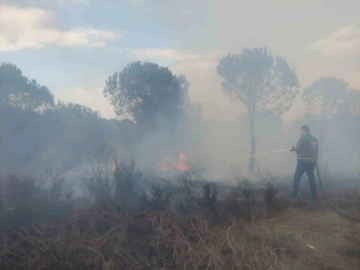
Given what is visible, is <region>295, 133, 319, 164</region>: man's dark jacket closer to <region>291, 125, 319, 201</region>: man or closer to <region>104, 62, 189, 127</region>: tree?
<region>291, 125, 319, 201</region>: man

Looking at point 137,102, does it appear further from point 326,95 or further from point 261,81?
point 326,95

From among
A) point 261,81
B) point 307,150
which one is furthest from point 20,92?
point 307,150

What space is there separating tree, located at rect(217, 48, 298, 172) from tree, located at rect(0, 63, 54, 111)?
40.6ft

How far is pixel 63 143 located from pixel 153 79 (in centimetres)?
688

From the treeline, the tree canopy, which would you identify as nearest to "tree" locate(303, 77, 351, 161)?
the tree canopy

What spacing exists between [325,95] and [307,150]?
17.6 metres

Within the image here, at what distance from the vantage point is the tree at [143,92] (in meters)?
22.2

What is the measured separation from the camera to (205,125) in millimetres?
31328

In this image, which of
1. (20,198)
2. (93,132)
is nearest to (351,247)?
(20,198)

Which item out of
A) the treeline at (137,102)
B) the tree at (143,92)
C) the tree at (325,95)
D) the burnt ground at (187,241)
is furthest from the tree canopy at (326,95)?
the burnt ground at (187,241)

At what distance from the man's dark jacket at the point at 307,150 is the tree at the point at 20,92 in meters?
17.1

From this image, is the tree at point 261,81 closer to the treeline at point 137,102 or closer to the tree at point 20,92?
the treeline at point 137,102

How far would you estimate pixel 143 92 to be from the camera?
22.2 m

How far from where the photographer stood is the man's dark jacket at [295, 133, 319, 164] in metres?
9.34
